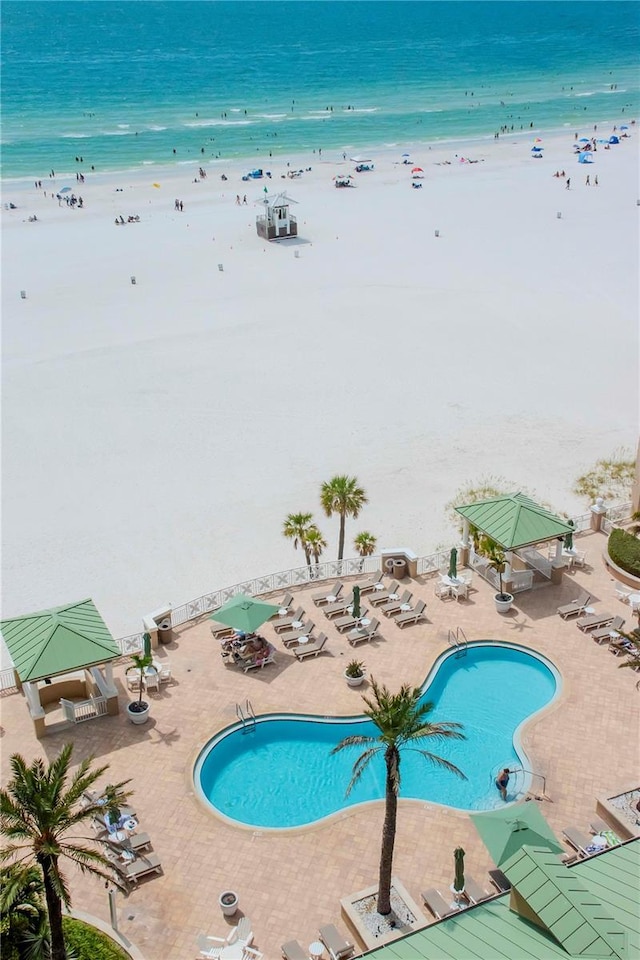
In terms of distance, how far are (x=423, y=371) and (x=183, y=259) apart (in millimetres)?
24218

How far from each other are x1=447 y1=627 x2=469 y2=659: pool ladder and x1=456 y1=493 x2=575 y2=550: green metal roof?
104 inches

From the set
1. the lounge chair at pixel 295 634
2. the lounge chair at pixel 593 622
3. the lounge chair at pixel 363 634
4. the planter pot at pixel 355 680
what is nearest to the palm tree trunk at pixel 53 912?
the planter pot at pixel 355 680

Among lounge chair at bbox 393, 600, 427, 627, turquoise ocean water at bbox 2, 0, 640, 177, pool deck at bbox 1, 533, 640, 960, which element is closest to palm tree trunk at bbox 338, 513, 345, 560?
pool deck at bbox 1, 533, 640, 960

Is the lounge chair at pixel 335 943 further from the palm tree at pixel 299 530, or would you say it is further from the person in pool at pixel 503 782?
the palm tree at pixel 299 530

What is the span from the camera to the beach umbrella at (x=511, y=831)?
14570mm

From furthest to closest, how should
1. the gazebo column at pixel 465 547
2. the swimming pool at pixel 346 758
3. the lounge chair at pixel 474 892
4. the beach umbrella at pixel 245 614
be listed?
the gazebo column at pixel 465 547, the beach umbrella at pixel 245 614, the swimming pool at pixel 346 758, the lounge chair at pixel 474 892

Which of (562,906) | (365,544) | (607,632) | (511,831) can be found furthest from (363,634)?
(562,906)

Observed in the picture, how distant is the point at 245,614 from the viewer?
2177 cm

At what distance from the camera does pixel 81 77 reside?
491 ft

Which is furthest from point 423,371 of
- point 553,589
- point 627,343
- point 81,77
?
point 81,77

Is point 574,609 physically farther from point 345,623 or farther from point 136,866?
point 136,866

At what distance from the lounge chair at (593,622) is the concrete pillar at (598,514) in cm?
516

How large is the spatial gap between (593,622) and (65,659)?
13.4 metres

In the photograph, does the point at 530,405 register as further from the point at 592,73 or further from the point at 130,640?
the point at 592,73
